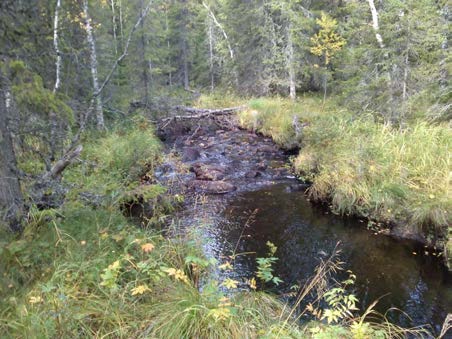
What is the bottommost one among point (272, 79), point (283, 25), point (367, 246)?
point (367, 246)

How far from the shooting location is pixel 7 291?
10.7ft

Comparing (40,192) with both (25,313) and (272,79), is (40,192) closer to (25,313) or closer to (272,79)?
(25,313)

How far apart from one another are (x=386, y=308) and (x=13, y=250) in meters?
4.74

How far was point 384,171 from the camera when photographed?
776 centimetres

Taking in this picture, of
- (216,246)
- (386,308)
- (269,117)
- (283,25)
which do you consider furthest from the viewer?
(283,25)

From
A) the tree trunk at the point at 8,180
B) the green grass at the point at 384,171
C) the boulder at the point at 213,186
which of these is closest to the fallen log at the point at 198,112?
the boulder at the point at 213,186

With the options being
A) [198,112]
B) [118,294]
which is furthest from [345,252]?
[198,112]

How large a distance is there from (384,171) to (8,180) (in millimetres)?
7079

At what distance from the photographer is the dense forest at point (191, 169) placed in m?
3.08

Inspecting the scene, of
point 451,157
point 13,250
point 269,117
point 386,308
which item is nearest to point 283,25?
point 269,117

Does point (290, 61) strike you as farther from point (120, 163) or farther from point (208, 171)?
point (120, 163)

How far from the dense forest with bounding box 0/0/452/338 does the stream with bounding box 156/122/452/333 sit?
248 mm

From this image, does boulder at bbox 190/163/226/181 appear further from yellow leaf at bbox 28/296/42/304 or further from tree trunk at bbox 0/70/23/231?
yellow leaf at bbox 28/296/42/304

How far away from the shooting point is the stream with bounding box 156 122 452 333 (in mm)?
5172
